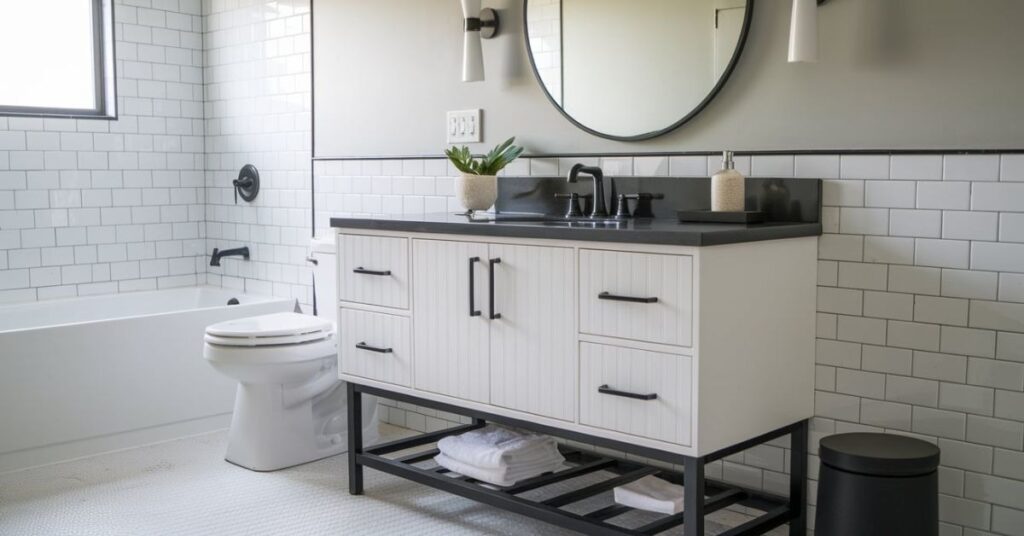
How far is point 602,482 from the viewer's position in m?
3.04

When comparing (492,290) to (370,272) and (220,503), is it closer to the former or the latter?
(370,272)

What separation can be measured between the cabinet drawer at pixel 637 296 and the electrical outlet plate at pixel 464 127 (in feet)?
4.28

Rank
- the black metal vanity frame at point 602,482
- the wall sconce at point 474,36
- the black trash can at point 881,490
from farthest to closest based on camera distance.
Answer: the wall sconce at point 474,36
the black metal vanity frame at point 602,482
the black trash can at point 881,490

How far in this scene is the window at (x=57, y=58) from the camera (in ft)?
15.5

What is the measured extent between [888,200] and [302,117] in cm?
274

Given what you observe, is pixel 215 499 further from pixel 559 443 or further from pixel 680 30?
pixel 680 30

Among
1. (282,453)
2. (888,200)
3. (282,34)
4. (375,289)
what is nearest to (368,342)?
(375,289)

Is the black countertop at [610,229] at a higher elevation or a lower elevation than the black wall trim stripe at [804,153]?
lower

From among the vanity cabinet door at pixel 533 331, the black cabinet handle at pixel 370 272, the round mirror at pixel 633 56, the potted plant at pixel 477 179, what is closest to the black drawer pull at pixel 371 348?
the black cabinet handle at pixel 370 272

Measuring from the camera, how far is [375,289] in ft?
10.7

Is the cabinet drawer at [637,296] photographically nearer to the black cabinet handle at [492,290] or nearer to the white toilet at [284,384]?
the black cabinet handle at [492,290]

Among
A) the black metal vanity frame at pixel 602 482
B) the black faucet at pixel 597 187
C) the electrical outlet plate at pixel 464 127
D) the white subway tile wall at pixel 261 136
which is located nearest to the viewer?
the black metal vanity frame at pixel 602 482

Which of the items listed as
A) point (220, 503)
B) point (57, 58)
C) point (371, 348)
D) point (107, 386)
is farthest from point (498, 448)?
point (57, 58)

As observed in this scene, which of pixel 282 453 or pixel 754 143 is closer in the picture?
pixel 754 143
